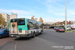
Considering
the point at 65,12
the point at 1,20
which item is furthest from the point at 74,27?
the point at 1,20

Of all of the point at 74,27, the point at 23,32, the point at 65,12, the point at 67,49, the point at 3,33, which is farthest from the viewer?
the point at 74,27

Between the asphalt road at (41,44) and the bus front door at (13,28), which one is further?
the bus front door at (13,28)

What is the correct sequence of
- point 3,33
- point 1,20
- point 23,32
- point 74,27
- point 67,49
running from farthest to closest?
point 74,27 < point 1,20 < point 3,33 < point 23,32 < point 67,49

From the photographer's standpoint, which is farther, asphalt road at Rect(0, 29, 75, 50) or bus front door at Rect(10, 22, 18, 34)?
bus front door at Rect(10, 22, 18, 34)

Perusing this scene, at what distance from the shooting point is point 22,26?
33.6 ft

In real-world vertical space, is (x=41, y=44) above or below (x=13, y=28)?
below

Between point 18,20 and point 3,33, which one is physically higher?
point 18,20

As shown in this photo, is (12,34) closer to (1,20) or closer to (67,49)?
(67,49)

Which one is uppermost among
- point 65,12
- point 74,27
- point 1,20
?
point 65,12

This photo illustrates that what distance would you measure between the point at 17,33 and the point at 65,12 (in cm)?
2678

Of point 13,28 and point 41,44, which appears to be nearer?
point 41,44

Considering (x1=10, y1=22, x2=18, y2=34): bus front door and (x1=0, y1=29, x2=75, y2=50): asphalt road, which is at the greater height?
(x1=10, y1=22, x2=18, y2=34): bus front door

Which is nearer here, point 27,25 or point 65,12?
point 27,25

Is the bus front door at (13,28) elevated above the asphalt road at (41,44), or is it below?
above
